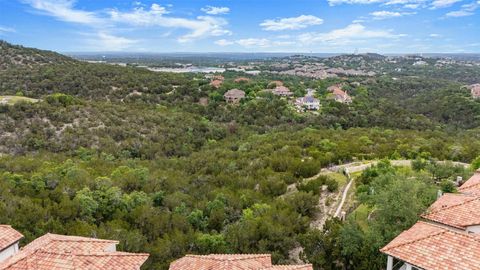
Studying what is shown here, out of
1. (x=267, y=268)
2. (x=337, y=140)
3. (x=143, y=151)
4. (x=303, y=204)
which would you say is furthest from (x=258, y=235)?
(x=143, y=151)

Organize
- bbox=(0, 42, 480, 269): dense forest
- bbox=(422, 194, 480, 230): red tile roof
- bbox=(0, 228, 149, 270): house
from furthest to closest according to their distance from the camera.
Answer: bbox=(0, 42, 480, 269): dense forest < bbox=(422, 194, 480, 230): red tile roof < bbox=(0, 228, 149, 270): house

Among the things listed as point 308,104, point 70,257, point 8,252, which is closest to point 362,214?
point 70,257

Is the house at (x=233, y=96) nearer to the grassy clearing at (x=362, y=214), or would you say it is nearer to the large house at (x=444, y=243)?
the grassy clearing at (x=362, y=214)

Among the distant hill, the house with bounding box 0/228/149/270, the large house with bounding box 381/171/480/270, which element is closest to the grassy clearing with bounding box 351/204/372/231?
the large house with bounding box 381/171/480/270

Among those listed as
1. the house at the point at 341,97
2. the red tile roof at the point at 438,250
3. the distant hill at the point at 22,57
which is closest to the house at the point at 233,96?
the house at the point at 341,97

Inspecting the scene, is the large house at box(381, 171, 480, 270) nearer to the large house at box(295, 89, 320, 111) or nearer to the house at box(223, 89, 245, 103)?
the large house at box(295, 89, 320, 111)

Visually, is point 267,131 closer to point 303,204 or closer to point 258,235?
point 303,204
